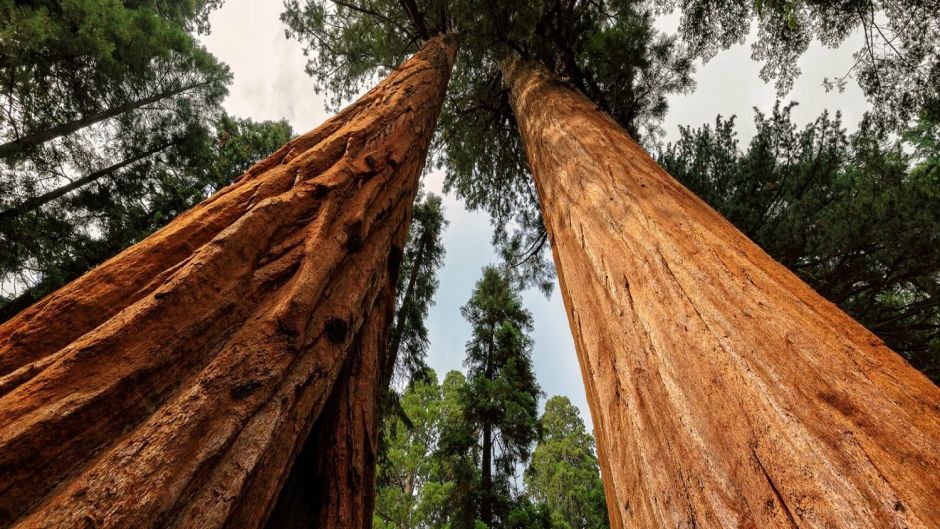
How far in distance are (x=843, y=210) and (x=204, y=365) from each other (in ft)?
19.4

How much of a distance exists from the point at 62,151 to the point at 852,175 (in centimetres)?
1222

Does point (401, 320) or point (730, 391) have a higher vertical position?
point (401, 320)

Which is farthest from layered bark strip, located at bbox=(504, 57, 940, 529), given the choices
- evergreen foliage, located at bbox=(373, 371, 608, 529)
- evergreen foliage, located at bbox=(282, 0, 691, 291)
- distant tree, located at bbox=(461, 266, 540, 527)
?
distant tree, located at bbox=(461, 266, 540, 527)

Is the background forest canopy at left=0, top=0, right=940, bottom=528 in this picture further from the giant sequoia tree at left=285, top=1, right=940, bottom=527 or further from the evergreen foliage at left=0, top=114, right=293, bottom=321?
the giant sequoia tree at left=285, top=1, right=940, bottom=527

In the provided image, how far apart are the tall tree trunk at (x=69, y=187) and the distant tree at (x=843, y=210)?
33.0 ft

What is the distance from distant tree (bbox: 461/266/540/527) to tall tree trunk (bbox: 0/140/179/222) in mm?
8197

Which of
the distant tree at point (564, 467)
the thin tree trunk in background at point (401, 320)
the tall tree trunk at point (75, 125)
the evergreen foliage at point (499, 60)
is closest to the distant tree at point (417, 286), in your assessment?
the thin tree trunk in background at point (401, 320)

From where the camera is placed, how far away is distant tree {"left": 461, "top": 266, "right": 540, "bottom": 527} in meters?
7.74

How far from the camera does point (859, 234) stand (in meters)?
4.31

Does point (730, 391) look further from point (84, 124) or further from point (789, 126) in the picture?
point (84, 124)

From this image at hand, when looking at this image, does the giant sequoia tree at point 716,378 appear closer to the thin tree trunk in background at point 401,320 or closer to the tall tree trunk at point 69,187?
the thin tree trunk in background at point 401,320

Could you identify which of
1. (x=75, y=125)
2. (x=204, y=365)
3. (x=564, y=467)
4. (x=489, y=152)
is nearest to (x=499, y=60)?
(x=489, y=152)

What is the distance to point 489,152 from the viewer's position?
690 centimetres

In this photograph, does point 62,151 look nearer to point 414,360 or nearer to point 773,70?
point 414,360
